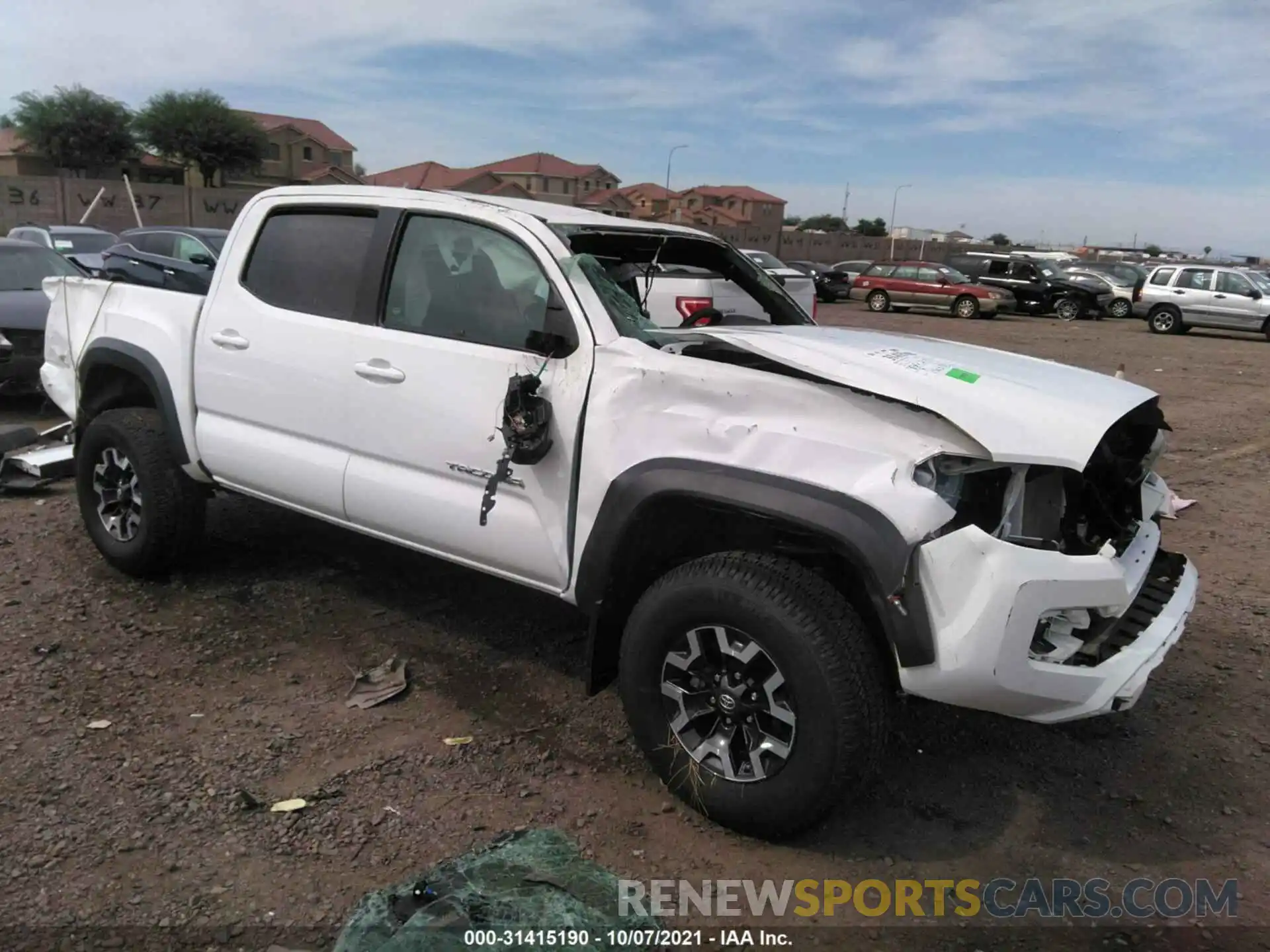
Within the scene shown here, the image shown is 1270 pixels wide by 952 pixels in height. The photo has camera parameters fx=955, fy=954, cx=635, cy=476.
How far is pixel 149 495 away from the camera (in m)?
4.41

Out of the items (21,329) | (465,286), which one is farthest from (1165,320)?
(465,286)

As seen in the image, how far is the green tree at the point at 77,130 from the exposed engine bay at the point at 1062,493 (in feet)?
224

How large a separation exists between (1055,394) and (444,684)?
2505 mm

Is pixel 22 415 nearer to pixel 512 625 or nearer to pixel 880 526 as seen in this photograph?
pixel 512 625

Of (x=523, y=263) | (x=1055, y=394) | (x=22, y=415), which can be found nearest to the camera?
(x=1055, y=394)

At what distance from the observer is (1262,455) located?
885 cm

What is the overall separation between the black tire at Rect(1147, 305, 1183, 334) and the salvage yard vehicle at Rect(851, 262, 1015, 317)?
403 centimetres

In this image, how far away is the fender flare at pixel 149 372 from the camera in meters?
4.35

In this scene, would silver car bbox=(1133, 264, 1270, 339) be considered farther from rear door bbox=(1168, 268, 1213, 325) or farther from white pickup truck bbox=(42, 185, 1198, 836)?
white pickup truck bbox=(42, 185, 1198, 836)

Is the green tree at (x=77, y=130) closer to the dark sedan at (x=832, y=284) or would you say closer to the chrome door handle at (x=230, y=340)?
the dark sedan at (x=832, y=284)

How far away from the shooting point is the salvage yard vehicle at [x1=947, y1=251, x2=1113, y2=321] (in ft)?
95.2

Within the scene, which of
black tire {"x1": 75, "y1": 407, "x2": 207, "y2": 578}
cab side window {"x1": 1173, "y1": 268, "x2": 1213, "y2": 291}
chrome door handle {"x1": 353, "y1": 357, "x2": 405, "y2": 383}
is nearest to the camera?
chrome door handle {"x1": 353, "y1": 357, "x2": 405, "y2": 383}

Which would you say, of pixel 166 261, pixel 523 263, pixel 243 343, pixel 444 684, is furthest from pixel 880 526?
pixel 166 261

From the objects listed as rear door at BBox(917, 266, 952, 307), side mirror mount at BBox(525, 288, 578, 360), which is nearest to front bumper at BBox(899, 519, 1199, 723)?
side mirror mount at BBox(525, 288, 578, 360)
